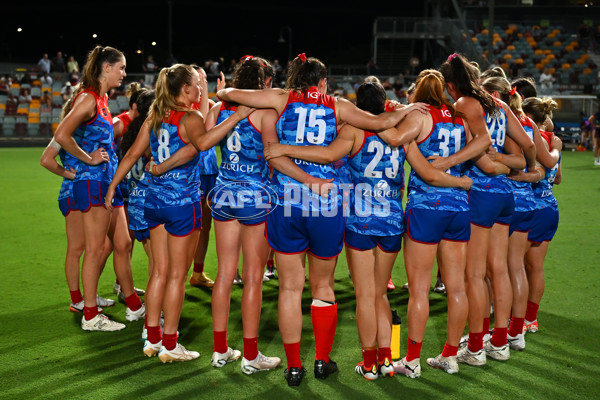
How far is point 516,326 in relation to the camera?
5.04 meters

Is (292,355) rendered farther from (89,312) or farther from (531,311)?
(531,311)

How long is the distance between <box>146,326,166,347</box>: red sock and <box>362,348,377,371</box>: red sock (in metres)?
1.55

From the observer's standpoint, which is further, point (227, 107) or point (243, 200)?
point (227, 107)

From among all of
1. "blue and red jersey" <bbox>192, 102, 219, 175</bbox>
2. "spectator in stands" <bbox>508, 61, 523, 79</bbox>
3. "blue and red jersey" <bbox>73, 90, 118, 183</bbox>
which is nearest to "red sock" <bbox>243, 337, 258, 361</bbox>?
"blue and red jersey" <bbox>73, 90, 118, 183</bbox>

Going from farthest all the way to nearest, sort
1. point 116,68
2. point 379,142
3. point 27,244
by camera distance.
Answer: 1. point 27,244
2. point 116,68
3. point 379,142

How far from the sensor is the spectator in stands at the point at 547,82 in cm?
2544

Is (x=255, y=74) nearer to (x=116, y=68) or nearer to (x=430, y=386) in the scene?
(x=116, y=68)

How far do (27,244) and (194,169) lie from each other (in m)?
4.85

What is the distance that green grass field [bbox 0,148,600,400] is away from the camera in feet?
13.8

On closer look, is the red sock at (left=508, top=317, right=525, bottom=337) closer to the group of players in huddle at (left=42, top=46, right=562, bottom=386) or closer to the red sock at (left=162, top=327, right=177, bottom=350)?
the group of players in huddle at (left=42, top=46, right=562, bottom=386)

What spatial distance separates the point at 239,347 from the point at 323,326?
3.17ft

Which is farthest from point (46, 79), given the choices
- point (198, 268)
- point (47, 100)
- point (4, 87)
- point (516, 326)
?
point (516, 326)

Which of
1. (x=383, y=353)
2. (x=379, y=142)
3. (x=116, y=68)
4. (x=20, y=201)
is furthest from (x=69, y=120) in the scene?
(x=20, y=201)

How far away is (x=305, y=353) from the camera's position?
4.88 meters
